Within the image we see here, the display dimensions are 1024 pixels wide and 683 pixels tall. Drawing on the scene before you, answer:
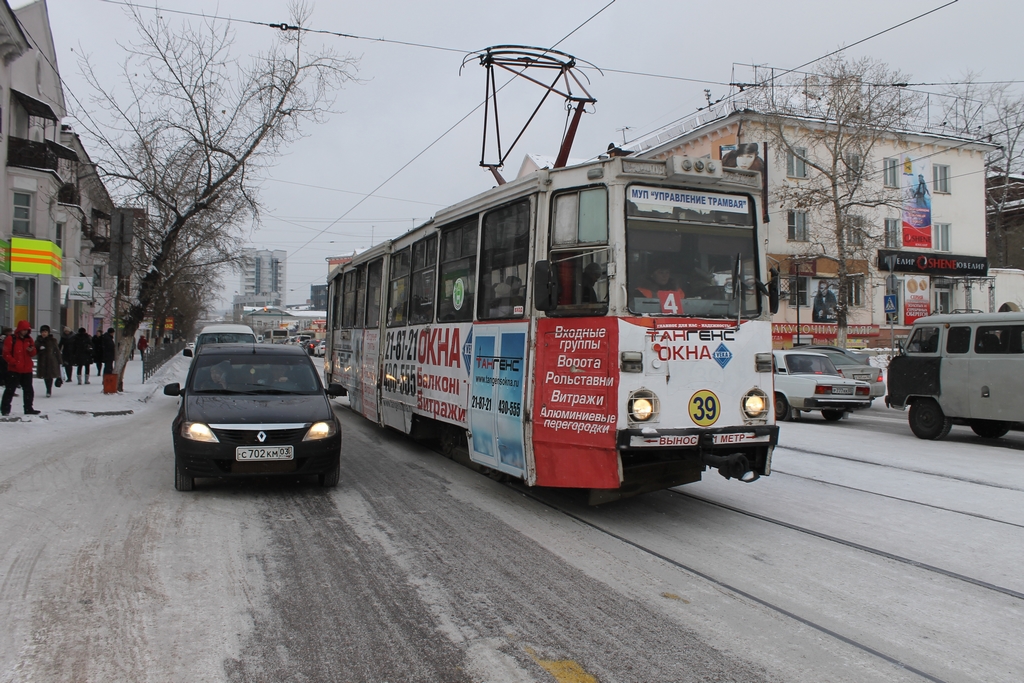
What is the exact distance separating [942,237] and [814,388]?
31369 mm

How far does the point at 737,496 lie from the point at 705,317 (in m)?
2.59

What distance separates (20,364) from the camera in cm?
1438

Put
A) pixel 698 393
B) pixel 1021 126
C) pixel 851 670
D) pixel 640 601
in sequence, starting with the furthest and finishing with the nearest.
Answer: pixel 1021 126 → pixel 698 393 → pixel 640 601 → pixel 851 670

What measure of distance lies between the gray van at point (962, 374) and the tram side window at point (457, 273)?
370 inches

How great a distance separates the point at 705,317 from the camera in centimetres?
641

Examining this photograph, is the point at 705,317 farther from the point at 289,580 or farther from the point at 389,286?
the point at 389,286

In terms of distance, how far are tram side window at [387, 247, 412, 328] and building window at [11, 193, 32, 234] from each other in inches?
1045

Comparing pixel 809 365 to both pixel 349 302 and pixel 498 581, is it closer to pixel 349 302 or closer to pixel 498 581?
pixel 349 302

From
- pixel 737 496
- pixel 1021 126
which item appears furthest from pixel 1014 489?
pixel 1021 126

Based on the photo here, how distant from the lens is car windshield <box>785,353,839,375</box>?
57.2 feet

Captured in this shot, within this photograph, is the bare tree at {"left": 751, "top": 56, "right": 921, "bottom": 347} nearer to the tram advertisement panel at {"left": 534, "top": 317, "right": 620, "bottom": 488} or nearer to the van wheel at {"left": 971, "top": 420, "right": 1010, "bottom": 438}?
the van wheel at {"left": 971, "top": 420, "right": 1010, "bottom": 438}

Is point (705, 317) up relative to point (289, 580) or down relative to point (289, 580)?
up

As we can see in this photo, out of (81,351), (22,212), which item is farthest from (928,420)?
(22,212)

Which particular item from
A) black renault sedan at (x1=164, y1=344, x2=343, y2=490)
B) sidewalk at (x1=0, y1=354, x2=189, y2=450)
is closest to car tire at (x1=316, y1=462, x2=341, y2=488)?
black renault sedan at (x1=164, y1=344, x2=343, y2=490)
